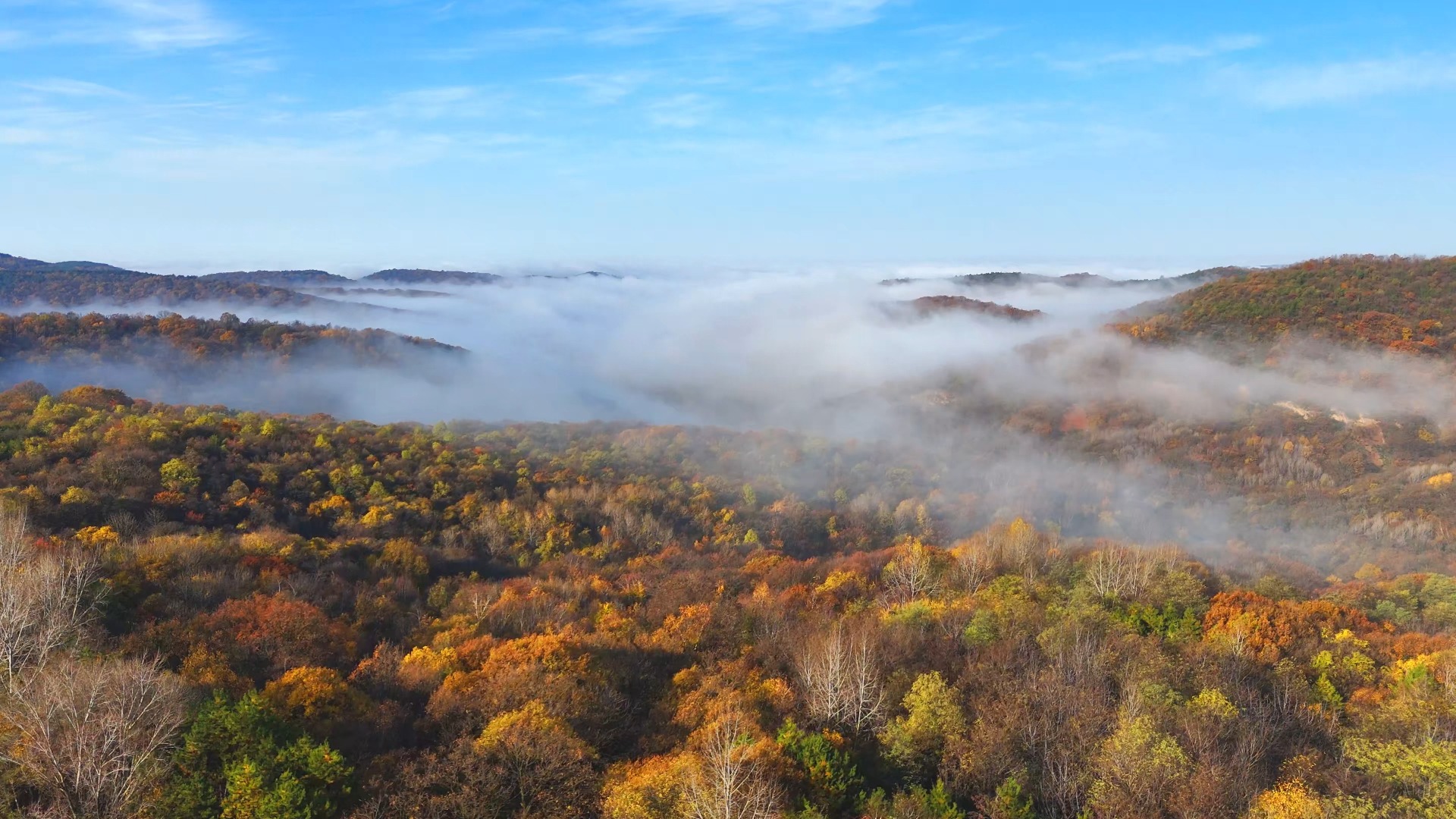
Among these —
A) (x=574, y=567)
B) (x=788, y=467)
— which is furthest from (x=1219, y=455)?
(x=574, y=567)

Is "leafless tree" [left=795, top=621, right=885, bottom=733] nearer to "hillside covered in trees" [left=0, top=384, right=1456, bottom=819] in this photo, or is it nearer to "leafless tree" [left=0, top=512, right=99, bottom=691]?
"hillside covered in trees" [left=0, top=384, right=1456, bottom=819]

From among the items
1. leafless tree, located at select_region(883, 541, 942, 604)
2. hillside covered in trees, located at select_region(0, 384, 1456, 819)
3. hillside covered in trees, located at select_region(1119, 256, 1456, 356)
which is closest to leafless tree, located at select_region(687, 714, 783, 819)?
hillside covered in trees, located at select_region(0, 384, 1456, 819)

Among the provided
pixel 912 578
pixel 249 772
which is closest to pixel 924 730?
pixel 249 772

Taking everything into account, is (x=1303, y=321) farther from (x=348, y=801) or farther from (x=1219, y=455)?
(x=348, y=801)

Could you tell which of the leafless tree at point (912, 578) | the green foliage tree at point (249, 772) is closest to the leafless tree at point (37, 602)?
the green foliage tree at point (249, 772)

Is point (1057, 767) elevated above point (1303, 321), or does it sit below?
below

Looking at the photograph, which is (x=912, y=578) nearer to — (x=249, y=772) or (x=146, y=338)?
Answer: (x=249, y=772)
